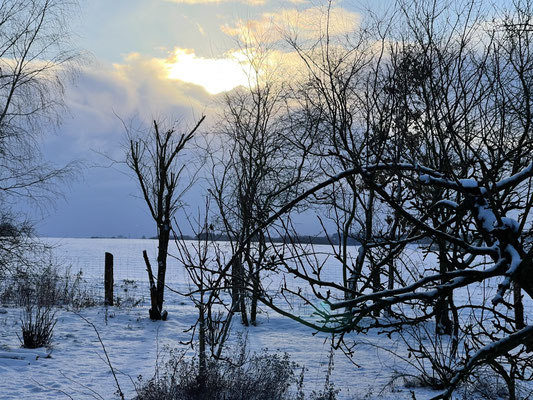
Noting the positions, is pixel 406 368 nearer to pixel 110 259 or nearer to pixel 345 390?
pixel 345 390

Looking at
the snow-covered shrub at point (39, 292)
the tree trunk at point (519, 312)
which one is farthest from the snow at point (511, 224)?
the snow-covered shrub at point (39, 292)

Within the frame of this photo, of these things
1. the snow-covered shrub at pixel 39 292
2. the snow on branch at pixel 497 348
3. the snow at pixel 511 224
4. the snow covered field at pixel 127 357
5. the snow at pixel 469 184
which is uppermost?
the snow at pixel 469 184

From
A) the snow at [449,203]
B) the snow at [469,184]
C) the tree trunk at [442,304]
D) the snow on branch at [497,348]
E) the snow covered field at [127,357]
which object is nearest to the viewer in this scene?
the snow on branch at [497,348]

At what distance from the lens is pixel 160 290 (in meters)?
12.5

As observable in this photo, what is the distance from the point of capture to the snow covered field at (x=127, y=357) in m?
6.60

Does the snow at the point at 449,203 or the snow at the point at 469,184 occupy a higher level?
the snow at the point at 469,184

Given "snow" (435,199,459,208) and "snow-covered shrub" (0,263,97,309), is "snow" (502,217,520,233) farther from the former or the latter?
"snow-covered shrub" (0,263,97,309)

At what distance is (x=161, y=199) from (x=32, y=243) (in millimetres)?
3271

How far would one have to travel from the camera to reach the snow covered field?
6.60 metres

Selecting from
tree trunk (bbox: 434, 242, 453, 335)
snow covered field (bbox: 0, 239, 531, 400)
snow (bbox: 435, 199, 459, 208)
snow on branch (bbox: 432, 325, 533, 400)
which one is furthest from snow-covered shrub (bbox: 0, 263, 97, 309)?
snow on branch (bbox: 432, 325, 533, 400)

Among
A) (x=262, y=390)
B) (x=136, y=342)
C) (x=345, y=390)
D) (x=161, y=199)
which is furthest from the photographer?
(x=161, y=199)

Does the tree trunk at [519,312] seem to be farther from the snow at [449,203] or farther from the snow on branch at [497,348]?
the snow at [449,203]

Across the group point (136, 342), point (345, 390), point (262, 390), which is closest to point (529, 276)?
point (262, 390)

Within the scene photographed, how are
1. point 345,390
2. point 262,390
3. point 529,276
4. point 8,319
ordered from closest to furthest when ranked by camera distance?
point 529,276
point 262,390
point 345,390
point 8,319
